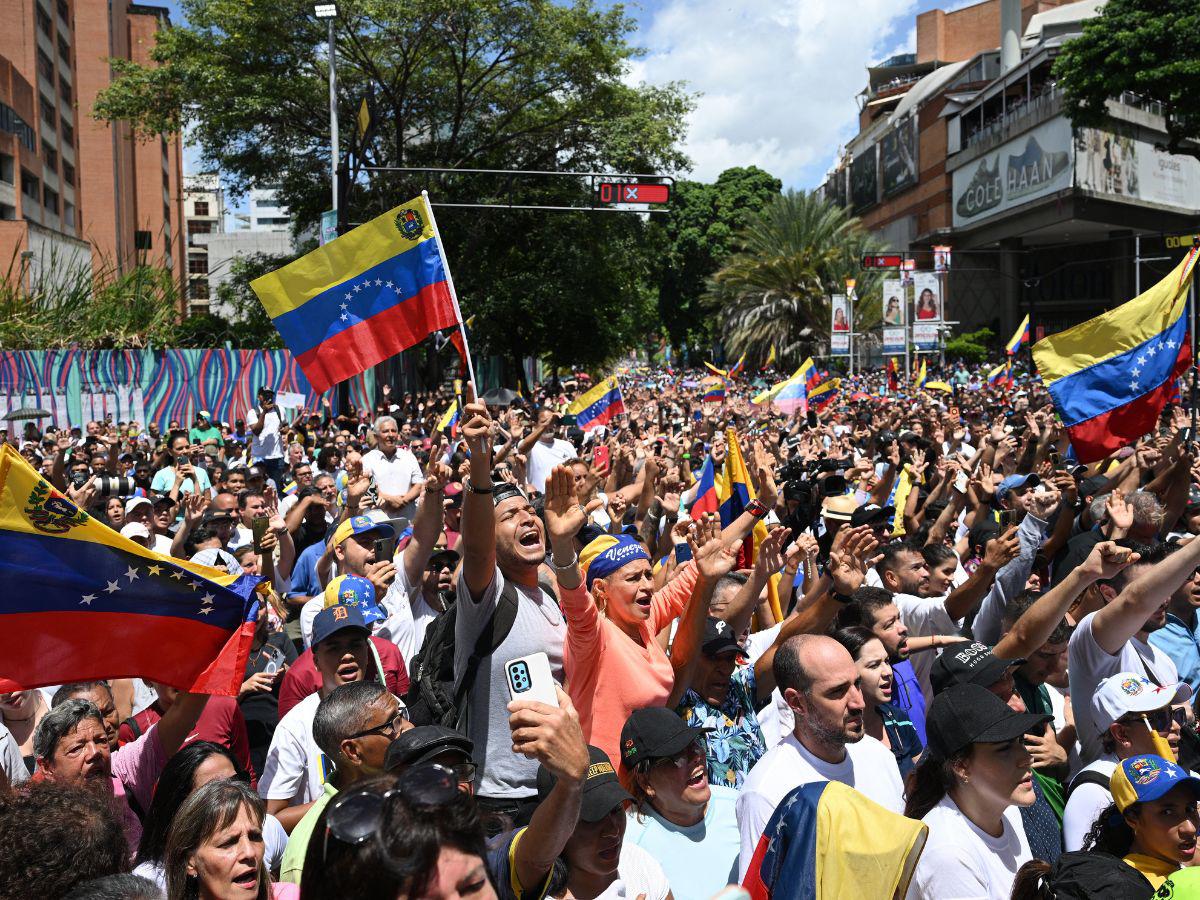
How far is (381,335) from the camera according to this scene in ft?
22.8

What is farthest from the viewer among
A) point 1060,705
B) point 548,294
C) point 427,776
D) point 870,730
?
point 548,294

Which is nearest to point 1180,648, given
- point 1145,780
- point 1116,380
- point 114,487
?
point 1145,780

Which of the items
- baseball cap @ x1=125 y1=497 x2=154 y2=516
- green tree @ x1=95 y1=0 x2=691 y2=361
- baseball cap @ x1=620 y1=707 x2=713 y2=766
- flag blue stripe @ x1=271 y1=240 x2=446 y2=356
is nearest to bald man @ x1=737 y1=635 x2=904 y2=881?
baseball cap @ x1=620 y1=707 x2=713 y2=766

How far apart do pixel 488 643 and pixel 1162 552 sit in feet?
12.5

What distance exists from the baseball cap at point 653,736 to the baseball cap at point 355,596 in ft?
5.32

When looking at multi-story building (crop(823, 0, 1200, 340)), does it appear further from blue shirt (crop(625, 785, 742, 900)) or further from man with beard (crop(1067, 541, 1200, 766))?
blue shirt (crop(625, 785, 742, 900))

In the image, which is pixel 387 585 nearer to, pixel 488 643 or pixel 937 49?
pixel 488 643

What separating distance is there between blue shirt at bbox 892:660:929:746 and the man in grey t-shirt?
161cm

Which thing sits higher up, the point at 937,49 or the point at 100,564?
the point at 937,49

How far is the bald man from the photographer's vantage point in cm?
361

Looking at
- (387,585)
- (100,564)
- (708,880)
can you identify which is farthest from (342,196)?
(708,880)

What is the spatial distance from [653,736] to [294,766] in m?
1.42

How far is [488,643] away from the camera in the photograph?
397cm

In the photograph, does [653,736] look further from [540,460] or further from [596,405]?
[596,405]
